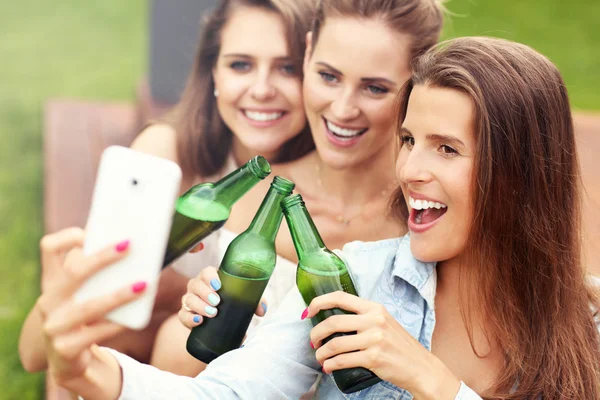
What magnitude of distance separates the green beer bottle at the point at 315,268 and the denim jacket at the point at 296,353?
11 cm

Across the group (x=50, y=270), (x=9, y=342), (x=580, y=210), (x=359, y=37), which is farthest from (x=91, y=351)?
(x=9, y=342)

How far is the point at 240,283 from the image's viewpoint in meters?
1.60

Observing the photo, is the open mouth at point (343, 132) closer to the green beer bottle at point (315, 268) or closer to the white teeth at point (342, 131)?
the white teeth at point (342, 131)

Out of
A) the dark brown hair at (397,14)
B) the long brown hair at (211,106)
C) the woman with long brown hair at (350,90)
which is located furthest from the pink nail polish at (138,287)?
the long brown hair at (211,106)

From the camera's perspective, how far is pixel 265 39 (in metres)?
2.67

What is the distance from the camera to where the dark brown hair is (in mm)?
2369

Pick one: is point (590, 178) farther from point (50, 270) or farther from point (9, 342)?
point (50, 270)

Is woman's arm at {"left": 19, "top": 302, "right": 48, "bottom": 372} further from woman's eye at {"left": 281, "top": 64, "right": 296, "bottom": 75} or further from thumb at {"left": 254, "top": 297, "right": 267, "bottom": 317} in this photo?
woman's eye at {"left": 281, "top": 64, "right": 296, "bottom": 75}

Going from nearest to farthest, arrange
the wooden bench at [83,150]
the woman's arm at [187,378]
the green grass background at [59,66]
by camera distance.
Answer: the woman's arm at [187,378]
the green grass background at [59,66]
the wooden bench at [83,150]

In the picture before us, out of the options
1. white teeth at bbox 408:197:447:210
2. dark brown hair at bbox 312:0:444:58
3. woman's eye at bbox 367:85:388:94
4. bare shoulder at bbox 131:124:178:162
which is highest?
dark brown hair at bbox 312:0:444:58

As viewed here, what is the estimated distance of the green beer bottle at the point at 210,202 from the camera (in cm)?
152

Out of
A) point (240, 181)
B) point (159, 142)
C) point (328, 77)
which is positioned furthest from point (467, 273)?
point (159, 142)

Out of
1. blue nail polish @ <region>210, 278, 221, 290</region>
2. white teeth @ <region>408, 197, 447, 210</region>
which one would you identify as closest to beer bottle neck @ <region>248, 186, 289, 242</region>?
blue nail polish @ <region>210, 278, 221, 290</region>

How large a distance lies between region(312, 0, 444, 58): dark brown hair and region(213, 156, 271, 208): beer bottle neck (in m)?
0.98
